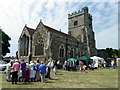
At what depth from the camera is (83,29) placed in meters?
37.3

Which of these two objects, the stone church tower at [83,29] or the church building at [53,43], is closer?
the church building at [53,43]

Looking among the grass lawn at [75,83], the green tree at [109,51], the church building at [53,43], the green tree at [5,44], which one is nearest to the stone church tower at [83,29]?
the church building at [53,43]

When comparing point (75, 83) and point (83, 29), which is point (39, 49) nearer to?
point (83, 29)

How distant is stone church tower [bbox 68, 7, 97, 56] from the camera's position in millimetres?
37250

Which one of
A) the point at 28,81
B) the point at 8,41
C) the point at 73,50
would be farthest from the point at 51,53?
the point at 8,41

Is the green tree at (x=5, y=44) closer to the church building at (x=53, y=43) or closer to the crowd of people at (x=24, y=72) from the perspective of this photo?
the church building at (x=53, y=43)

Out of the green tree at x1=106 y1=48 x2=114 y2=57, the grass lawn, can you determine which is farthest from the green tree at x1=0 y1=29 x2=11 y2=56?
the green tree at x1=106 y1=48 x2=114 y2=57

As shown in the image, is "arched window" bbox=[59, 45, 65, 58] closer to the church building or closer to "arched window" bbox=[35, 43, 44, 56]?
the church building

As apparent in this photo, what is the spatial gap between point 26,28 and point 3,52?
15.3 meters

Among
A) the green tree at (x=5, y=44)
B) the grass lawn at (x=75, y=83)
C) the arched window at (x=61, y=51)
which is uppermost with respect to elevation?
the green tree at (x=5, y=44)

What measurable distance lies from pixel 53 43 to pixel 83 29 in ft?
51.9

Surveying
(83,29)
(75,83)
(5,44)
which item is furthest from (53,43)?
(5,44)

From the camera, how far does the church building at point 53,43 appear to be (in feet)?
82.2

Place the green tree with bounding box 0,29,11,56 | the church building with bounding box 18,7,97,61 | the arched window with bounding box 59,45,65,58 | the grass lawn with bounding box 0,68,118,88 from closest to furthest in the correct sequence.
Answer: the grass lawn with bounding box 0,68,118,88 < the church building with bounding box 18,7,97,61 < the arched window with bounding box 59,45,65,58 < the green tree with bounding box 0,29,11,56
